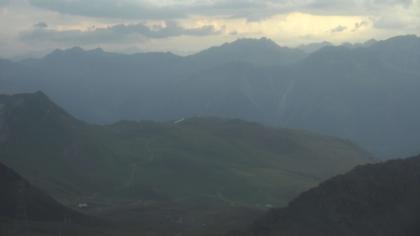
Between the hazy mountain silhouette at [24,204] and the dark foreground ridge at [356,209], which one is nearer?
the dark foreground ridge at [356,209]

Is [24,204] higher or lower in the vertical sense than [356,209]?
lower

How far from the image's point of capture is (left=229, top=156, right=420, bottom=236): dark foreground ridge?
105 metres

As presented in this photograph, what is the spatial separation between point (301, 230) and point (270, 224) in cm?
570

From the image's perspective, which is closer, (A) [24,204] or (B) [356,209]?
(B) [356,209]

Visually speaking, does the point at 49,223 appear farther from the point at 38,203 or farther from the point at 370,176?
the point at 370,176

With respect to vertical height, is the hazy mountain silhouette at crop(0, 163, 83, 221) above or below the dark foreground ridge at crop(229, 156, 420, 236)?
below

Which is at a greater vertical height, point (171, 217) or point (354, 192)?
point (354, 192)

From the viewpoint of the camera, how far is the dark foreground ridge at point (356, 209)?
105 m

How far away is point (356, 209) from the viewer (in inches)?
4274

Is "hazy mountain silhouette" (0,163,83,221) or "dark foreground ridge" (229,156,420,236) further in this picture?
"hazy mountain silhouette" (0,163,83,221)

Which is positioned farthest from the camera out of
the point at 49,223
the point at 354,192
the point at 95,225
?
the point at 95,225

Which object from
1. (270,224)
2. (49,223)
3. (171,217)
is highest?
(270,224)

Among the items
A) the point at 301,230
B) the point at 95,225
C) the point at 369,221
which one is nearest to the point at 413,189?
the point at 369,221

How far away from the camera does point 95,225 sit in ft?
503
